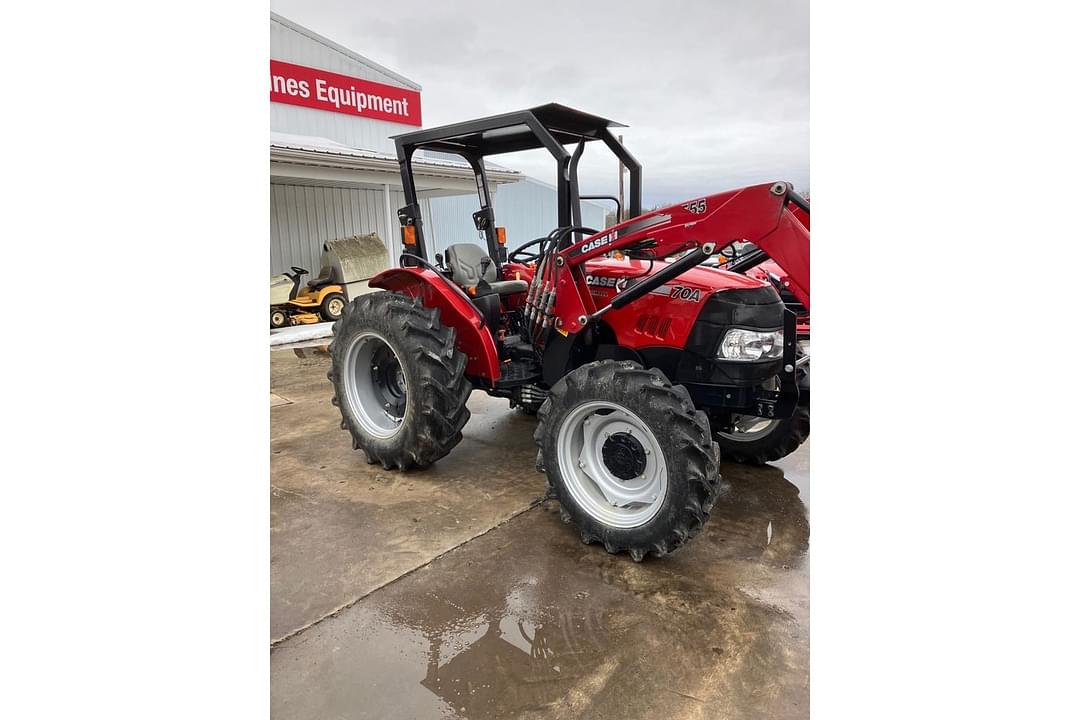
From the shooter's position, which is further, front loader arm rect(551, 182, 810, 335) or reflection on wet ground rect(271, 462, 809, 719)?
front loader arm rect(551, 182, 810, 335)

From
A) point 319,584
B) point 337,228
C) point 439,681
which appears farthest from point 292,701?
point 337,228

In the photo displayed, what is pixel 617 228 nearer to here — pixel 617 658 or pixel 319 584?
pixel 617 658

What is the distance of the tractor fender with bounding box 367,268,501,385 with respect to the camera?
3.89 metres

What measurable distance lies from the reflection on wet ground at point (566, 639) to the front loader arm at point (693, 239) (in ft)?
4.07

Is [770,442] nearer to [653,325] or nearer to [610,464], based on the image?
[653,325]

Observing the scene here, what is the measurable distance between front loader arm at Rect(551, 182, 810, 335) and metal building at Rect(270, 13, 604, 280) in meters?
7.35

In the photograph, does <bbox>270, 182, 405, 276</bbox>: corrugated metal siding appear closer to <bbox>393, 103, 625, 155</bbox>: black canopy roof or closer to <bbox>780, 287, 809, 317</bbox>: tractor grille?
<bbox>393, 103, 625, 155</bbox>: black canopy roof

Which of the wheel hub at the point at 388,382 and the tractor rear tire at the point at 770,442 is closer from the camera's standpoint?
the tractor rear tire at the point at 770,442

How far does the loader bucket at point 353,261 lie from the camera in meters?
11.7

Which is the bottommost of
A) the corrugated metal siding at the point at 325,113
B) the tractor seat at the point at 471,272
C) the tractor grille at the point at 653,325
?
the tractor grille at the point at 653,325

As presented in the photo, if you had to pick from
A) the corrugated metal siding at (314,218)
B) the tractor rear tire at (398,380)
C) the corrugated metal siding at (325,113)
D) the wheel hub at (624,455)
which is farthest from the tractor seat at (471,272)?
the corrugated metal siding at (325,113)

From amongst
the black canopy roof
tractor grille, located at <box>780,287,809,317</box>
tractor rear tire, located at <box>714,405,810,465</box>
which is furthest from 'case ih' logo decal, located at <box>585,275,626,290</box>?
tractor grille, located at <box>780,287,809,317</box>

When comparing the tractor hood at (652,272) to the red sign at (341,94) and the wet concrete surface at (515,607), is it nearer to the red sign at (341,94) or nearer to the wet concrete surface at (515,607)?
the wet concrete surface at (515,607)

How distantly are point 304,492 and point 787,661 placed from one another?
2820 mm
